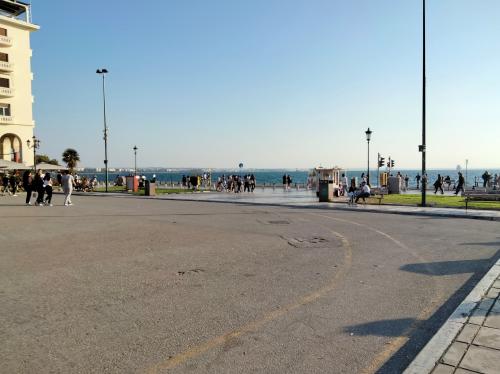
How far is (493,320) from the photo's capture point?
15.3ft

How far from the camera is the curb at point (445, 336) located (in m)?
3.65

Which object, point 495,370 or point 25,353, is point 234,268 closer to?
point 25,353

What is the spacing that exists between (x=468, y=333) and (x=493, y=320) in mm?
584

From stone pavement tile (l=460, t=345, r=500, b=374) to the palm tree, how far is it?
219ft

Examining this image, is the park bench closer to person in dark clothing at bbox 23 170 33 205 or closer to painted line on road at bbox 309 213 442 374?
painted line on road at bbox 309 213 442 374

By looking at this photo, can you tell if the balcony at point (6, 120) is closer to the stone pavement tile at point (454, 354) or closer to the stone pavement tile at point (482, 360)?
the stone pavement tile at point (454, 354)

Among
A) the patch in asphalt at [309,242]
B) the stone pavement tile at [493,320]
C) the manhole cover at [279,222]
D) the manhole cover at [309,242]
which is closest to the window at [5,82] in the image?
the manhole cover at [279,222]

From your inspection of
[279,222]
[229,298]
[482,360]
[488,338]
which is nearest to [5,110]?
[279,222]

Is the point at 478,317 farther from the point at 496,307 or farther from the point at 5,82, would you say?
the point at 5,82

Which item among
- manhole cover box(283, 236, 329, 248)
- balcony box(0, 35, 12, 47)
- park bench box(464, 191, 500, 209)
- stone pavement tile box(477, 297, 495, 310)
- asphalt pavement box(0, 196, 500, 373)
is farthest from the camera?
balcony box(0, 35, 12, 47)

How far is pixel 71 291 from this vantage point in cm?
614

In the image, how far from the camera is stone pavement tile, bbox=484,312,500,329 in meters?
4.52

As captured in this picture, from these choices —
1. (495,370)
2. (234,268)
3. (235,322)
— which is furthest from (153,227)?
(495,370)

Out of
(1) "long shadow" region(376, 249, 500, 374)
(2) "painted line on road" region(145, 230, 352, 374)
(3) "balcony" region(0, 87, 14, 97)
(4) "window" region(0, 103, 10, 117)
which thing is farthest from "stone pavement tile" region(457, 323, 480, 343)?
(4) "window" region(0, 103, 10, 117)
